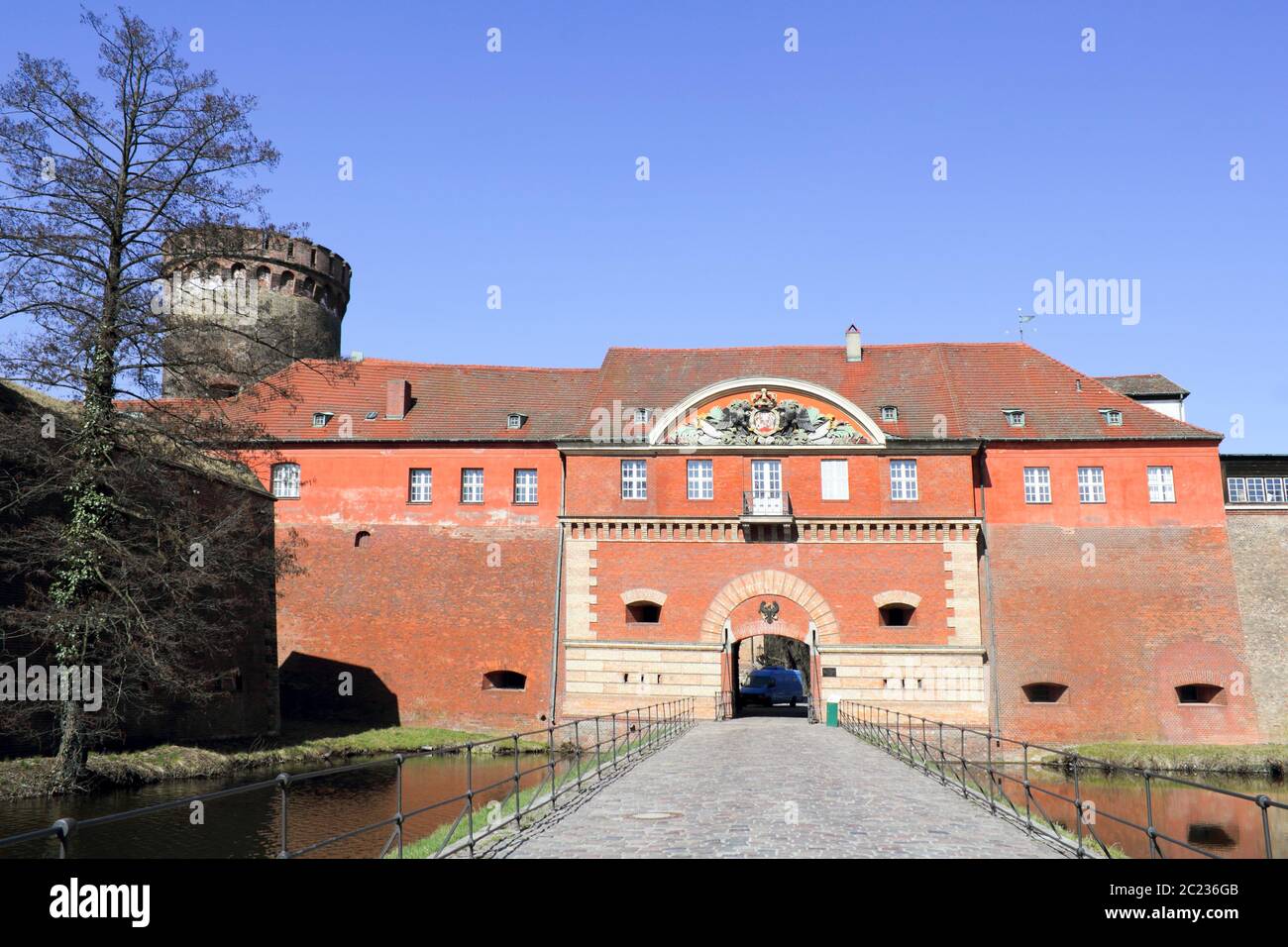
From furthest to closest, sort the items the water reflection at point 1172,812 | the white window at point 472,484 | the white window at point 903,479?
the white window at point 472,484 → the white window at point 903,479 → the water reflection at point 1172,812

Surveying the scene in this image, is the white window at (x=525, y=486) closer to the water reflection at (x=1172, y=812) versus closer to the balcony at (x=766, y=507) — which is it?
the balcony at (x=766, y=507)

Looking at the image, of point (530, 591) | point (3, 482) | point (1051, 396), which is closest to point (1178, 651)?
point (1051, 396)

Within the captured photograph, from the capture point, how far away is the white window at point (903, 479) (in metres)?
32.5

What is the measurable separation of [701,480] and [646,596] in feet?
12.9

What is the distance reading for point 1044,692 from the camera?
1249 inches

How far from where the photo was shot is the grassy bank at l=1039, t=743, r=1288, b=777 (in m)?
28.8

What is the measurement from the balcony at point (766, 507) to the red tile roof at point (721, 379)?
12.4ft

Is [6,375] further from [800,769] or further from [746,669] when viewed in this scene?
[746,669]

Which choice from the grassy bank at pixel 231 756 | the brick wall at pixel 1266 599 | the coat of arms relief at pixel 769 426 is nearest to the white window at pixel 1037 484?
the coat of arms relief at pixel 769 426

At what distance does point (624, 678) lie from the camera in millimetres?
32344

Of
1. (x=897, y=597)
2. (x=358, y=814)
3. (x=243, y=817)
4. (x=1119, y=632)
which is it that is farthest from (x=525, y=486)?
(x=1119, y=632)

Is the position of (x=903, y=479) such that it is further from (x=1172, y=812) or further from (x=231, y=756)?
(x=231, y=756)

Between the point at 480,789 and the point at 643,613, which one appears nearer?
the point at 480,789
